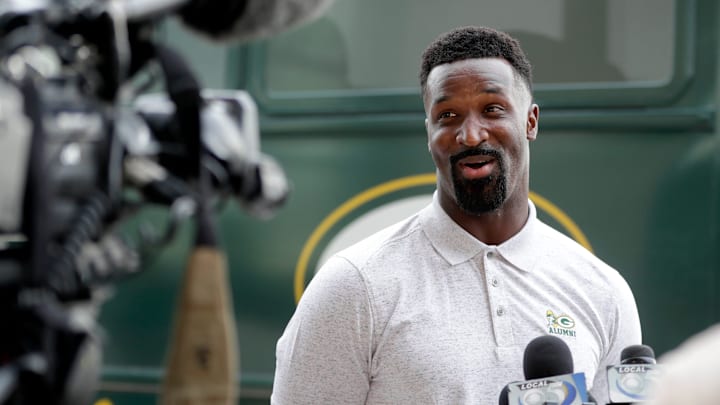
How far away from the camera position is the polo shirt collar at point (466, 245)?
184cm

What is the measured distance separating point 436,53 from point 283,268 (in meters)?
1.43

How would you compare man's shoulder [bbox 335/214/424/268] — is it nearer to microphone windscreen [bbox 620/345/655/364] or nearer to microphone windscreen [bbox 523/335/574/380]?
microphone windscreen [bbox 523/335/574/380]

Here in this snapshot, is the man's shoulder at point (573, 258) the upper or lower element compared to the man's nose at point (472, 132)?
lower

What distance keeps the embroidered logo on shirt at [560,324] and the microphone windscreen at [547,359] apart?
14 centimetres

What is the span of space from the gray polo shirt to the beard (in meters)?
0.05

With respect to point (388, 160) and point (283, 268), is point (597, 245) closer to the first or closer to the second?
point (388, 160)

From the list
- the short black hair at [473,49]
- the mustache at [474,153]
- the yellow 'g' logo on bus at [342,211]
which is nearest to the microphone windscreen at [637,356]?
the mustache at [474,153]

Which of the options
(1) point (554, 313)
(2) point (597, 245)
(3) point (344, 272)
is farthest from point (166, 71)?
(2) point (597, 245)

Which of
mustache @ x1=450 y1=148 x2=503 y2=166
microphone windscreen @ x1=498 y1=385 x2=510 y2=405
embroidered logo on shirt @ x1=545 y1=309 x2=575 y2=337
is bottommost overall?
microphone windscreen @ x1=498 y1=385 x2=510 y2=405

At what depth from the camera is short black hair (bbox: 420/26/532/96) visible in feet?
6.15

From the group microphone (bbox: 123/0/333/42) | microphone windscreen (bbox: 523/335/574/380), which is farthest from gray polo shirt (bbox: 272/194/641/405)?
microphone (bbox: 123/0/333/42)

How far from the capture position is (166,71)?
1799 millimetres

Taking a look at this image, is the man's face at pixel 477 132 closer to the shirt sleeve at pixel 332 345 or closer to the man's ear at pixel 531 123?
the man's ear at pixel 531 123

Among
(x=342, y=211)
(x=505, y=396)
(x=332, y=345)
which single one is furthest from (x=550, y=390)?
(x=342, y=211)
